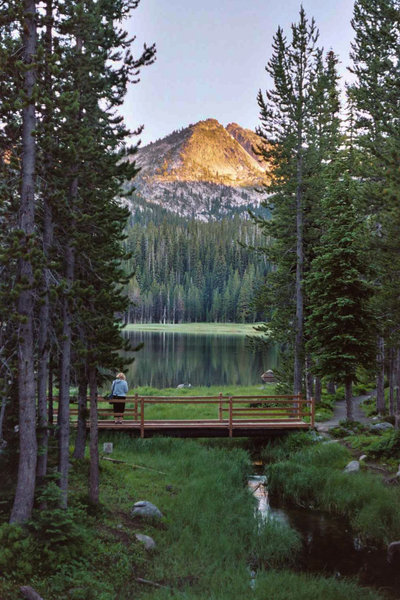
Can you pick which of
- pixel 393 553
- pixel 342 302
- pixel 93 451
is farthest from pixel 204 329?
pixel 393 553

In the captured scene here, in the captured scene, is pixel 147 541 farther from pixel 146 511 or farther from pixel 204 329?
pixel 204 329

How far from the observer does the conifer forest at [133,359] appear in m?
8.34

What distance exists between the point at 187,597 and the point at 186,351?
200ft

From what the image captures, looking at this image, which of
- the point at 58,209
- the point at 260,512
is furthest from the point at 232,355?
the point at 58,209

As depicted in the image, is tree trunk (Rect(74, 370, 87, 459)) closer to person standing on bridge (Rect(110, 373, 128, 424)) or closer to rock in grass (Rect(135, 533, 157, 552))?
person standing on bridge (Rect(110, 373, 128, 424))

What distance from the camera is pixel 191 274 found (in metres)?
167

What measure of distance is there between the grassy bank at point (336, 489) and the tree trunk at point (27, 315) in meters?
8.63

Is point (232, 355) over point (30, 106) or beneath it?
beneath

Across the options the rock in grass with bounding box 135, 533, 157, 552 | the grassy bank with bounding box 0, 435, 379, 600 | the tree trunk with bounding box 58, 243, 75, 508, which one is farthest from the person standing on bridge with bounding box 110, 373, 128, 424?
the rock in grass with bounding box 135, 533, 157, 552

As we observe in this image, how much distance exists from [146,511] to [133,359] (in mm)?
3940

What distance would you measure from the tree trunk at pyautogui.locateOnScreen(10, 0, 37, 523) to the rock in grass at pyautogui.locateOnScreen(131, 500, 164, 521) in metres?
3.60

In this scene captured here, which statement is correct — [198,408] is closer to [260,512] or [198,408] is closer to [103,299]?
[260,512]

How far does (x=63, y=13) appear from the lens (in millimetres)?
9234

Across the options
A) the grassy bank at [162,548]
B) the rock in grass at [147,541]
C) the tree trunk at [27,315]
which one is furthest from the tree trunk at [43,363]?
the rock in grass at [147,541]
